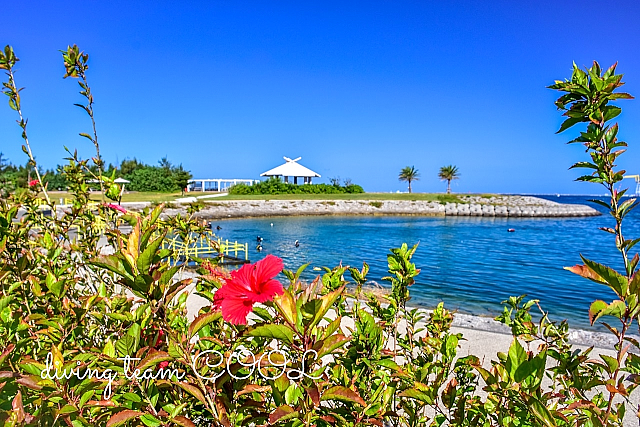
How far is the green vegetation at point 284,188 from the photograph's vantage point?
47094 mm

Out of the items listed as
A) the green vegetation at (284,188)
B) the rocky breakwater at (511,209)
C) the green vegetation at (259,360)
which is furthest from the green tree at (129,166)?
the green vegetation at (259,360)

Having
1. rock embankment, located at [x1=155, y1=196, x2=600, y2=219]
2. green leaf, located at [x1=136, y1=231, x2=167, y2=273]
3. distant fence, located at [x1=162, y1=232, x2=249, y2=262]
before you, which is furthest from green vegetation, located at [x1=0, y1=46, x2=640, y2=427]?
rock embankment, located at [x1=155, y1=196, x2=600, y2=219]

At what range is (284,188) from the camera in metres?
48.7

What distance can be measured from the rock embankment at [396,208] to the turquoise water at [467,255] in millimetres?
3070

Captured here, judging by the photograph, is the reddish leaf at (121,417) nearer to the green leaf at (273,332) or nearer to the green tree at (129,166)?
the green leaf at (273,332)

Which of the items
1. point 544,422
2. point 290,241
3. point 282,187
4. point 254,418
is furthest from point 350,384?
point 282,187

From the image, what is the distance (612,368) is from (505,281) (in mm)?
12664

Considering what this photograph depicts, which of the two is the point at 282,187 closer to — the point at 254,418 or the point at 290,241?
the point at 290,241

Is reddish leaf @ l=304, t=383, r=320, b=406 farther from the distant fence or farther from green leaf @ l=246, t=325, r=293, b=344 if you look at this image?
the distant fence

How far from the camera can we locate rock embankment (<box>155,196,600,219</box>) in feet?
119

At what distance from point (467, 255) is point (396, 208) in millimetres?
22807

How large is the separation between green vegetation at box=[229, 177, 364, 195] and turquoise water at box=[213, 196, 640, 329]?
13908 millimetres

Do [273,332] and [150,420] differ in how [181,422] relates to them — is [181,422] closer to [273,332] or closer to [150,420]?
[150,420]

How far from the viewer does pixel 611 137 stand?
41.6 inches
